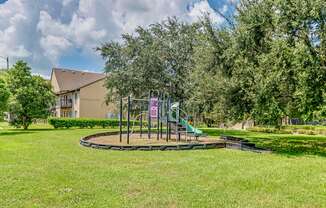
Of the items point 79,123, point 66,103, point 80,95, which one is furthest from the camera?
point 66,103

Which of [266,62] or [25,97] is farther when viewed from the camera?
[25,97]

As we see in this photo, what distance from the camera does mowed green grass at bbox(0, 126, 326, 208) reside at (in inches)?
222

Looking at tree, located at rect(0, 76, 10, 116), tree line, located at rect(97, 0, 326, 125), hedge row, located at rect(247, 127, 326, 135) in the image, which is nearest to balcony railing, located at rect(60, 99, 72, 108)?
tree, located at rect(0, 76, 10, 116)

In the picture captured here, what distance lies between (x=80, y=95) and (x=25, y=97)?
48.0ft

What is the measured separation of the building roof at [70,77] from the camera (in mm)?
49275

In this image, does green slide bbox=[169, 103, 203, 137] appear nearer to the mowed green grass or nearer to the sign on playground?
the sign on playground

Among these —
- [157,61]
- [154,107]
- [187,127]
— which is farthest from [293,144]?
[157,61]

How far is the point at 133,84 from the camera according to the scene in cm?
2609

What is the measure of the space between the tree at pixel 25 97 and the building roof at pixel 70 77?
59.8 feet

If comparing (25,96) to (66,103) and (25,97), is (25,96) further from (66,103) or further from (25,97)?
(66,103)

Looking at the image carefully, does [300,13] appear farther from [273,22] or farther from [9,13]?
[9,13]

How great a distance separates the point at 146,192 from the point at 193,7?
17976mm

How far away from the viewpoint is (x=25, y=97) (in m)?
28.6

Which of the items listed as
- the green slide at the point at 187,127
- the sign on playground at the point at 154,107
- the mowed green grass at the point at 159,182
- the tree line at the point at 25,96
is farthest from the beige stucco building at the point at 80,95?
the mowed green grass at the point at 159,182
